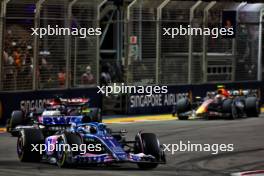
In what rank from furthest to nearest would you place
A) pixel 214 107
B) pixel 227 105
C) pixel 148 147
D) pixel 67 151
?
pixel 214 107 < pixel 227 105 < pixel 148 147 < pixel 67 151

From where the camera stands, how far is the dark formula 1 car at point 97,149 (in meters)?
13.0

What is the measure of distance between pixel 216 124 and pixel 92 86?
4.73 m

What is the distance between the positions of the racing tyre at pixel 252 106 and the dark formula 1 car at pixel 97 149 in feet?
39.2

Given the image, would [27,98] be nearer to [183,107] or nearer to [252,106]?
[183,107]

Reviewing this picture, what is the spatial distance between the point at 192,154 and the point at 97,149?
123 inches

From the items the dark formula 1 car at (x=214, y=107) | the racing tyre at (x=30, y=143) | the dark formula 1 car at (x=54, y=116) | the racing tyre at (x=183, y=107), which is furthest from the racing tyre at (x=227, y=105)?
the racing tyre at (x=30, y=143)

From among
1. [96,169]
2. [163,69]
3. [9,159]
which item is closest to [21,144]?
[9,159]

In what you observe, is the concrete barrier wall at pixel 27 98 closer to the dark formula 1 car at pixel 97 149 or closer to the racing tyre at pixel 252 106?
the racing tyre at pixel 252 106

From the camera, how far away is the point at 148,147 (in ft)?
43.9

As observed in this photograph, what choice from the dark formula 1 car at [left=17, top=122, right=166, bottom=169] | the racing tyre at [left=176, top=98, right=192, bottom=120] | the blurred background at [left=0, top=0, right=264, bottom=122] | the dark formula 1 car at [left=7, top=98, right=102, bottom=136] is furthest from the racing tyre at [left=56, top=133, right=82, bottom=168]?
the racing tyre at [left=176, top=98, right=192, bottom=120]

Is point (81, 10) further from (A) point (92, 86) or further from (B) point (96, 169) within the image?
(B) point (96, 169)

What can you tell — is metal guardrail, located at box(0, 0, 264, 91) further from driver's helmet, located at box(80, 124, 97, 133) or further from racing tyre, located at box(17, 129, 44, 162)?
driver's helmet, located at box(80, 124, 97, 133)

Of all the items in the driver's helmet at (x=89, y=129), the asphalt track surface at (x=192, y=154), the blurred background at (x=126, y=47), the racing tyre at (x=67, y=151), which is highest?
the blurred background at (x=126, y=47)

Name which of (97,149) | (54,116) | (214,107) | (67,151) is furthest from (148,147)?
(214,107)
